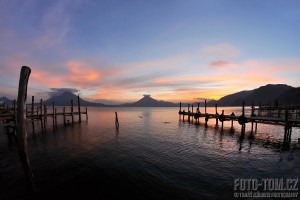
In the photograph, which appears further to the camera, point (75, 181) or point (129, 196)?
point (75, 181)

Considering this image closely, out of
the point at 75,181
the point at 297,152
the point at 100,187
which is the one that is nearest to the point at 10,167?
the point at 75,181

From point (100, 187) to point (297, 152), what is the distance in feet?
68.0

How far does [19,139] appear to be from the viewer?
752 centimetres

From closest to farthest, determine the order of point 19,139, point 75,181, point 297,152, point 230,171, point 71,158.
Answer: point 19,139, point 75,181, point 230,171, point 71,158, point 297,152

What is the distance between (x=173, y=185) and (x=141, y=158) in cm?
647

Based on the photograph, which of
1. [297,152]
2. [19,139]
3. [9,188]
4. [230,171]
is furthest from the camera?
[297,152]

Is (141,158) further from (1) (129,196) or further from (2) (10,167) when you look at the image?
(2) (10,167)

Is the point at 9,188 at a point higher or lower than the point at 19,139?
lower

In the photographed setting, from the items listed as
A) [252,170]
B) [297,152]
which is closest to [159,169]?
[252,170]

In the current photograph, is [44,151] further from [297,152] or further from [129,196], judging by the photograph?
[297,152]

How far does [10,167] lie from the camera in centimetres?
1427

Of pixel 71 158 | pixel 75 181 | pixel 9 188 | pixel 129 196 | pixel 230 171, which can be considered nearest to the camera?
pixel 129 196

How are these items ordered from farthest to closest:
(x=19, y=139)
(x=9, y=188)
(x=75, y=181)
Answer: (x=75, y=181), (x=9, y=188), (x=19, y=139)

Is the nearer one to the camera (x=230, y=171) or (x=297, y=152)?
(x=230, y=171)
